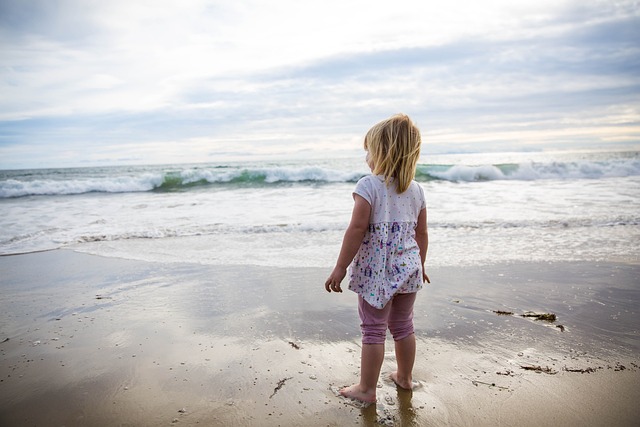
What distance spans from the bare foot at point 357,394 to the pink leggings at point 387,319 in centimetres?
26

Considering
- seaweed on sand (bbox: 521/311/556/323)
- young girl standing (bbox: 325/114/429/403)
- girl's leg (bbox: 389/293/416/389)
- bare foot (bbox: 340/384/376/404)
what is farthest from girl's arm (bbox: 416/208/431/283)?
seaweed on sand (bbox: 521/311/556/323)

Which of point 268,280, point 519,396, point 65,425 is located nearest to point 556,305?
point 519,396

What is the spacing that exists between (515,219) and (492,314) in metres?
5.43

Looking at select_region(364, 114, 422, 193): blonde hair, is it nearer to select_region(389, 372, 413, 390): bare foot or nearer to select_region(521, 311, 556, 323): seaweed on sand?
select_region(389, 372, 413, 390): bare foot

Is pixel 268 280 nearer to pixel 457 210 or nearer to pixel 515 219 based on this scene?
pixel 515 219

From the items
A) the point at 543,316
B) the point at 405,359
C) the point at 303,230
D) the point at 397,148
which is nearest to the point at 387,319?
the point at 405,359

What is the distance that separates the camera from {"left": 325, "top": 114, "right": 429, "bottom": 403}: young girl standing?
2.29 meters

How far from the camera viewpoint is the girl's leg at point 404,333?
95.4 inches

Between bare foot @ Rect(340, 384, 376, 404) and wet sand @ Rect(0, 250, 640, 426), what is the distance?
0.06 meters

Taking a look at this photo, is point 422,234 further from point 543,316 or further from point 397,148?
point 543,316

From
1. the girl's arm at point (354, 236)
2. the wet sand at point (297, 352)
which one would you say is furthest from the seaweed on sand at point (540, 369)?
the girl's arm at point (354, 236)

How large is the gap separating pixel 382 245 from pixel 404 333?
0.54m

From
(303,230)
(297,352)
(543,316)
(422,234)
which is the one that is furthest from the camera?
(303,230)

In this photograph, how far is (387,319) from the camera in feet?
7.82
